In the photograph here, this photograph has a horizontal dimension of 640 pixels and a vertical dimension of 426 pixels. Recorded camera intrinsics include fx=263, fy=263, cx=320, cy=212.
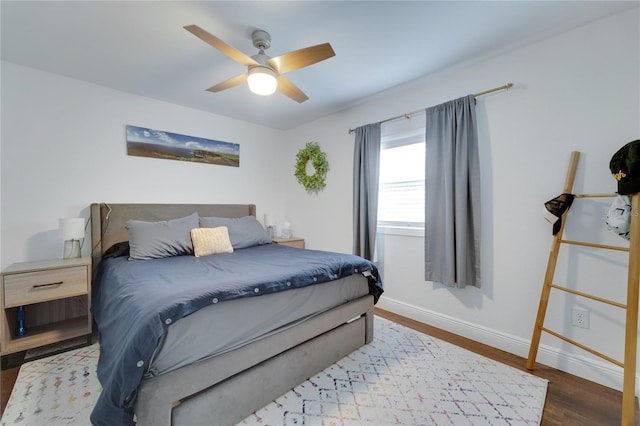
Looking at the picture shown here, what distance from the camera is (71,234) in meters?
2.39

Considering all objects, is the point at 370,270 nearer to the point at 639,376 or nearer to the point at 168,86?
the point at 639,376

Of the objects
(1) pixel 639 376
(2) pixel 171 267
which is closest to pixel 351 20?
(2) pixel 171 267

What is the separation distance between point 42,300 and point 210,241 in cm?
129

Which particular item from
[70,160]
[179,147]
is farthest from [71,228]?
[179,147]

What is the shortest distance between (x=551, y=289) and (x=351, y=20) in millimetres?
2494

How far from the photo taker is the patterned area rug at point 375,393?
→ 1494 millimetres

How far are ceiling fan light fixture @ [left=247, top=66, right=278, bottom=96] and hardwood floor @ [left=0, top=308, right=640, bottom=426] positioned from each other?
8.33ft

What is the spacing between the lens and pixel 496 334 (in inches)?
89.7

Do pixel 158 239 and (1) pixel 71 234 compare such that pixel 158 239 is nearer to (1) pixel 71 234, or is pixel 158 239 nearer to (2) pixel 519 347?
(1) pixel 71 234

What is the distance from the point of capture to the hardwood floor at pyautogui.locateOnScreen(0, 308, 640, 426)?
4.91 ft

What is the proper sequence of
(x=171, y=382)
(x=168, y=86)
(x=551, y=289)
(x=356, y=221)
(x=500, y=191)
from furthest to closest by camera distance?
(x=356, y=221), (x=168, y=86), (x=500, y=191), (x=551, y=289), (x=171, y=382)

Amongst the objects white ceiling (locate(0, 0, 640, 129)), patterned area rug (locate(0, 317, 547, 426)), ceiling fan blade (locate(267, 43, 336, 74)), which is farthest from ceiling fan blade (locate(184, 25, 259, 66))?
patterned area rug (locate(0, 317, 547, 426))

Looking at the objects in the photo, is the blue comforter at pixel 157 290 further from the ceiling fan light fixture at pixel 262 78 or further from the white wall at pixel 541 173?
the ceiling fan light fixture at pixel 262 78

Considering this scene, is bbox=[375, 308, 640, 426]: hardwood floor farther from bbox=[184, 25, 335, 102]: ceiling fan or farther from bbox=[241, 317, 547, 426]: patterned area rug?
bbox=[184, 25, 335, 102]: ceiling fan
